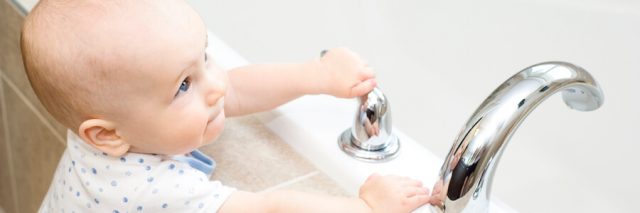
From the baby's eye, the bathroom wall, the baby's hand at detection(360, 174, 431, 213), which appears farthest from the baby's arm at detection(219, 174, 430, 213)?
the bathroom wall

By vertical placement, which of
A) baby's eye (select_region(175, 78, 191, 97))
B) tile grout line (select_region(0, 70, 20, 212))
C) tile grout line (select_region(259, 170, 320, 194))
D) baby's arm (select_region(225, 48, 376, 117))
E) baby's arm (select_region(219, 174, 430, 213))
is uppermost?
baby's eye (select_region(175, 78, 191, 97))

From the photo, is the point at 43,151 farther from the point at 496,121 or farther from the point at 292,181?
the point at 496,121

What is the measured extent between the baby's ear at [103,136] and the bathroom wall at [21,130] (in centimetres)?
36

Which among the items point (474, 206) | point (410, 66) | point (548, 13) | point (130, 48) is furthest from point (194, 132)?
point (410, 66)

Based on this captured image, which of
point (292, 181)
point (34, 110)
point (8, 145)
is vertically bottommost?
point (8, 145)

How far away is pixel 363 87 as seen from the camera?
81 cm

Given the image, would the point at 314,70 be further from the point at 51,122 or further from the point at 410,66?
the point at 410,66

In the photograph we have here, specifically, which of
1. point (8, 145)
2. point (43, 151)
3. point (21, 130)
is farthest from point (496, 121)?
point (8, 145)

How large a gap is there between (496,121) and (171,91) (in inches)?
10.2

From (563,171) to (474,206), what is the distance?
0.75 meters

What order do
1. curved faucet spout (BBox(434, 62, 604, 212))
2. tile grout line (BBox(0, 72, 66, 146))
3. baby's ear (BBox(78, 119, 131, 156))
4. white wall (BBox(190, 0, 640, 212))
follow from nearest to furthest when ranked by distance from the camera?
curved faucet spout (BBox(434, 62, 604, 212)) < baby's ear (BBox(78, 119, 131, 156)) < tile grout line (BBox(0, 72, 66, 146)) < white wall (BBox(190, 0, 640, 212))

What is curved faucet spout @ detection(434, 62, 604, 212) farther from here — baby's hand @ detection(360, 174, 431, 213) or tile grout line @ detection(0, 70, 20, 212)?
tile grout line @ detection(0, 70, 20, 212)

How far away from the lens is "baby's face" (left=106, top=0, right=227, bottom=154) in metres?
0.66

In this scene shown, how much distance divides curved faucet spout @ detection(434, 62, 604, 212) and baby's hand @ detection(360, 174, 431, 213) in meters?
0.10
